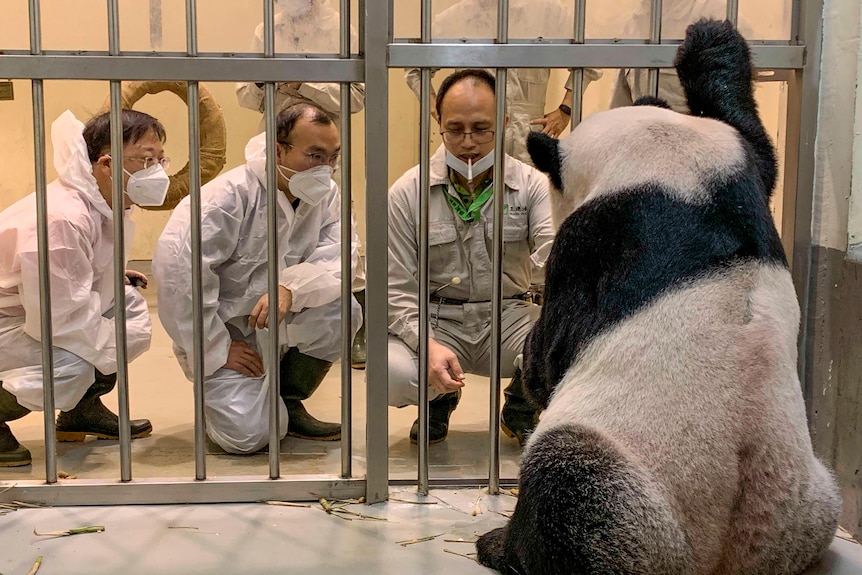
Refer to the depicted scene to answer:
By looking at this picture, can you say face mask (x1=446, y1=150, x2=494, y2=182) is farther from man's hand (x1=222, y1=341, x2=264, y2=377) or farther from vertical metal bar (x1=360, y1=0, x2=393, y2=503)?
man's hand (x1=222, y1=341, x2=264, y2=377)

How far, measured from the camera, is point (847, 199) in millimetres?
2283

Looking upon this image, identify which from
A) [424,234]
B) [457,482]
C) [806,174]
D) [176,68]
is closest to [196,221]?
[176,68]

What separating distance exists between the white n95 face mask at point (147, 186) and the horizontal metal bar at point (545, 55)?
1.02 m

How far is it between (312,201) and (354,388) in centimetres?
144

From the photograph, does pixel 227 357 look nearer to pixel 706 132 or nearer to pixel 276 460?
pixel 276 460

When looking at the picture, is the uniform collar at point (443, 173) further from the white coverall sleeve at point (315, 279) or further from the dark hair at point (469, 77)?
the white coverall sleeve at point (315, 279)

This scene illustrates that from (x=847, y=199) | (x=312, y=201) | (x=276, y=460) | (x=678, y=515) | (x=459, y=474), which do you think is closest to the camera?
(x=678, y=515)

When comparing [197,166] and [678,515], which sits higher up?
[197,166]

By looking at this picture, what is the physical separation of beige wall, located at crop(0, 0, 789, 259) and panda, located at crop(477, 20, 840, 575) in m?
0.85

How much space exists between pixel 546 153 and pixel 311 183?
1.32 metres

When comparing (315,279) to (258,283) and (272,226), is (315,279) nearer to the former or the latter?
(258,283)

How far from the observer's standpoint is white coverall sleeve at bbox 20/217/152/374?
111 inches

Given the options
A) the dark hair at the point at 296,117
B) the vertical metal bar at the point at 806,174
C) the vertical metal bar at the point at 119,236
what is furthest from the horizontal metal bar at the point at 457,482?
the dark hair at the point at 296,117

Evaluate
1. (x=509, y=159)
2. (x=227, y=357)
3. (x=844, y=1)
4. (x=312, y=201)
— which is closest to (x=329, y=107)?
(x=312, y=201)
